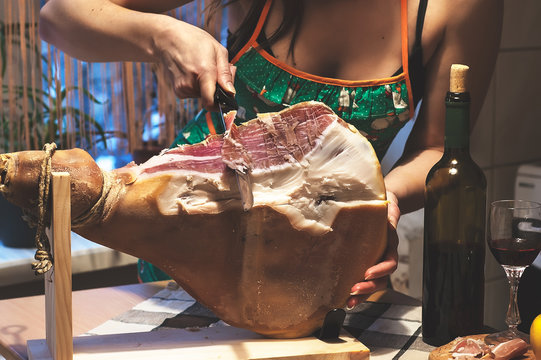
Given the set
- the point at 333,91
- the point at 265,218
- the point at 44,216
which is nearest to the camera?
the point at 44,216

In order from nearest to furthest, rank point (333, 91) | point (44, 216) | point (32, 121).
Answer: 1. point (44, 216)
2. point (333, 91)
3. point (32, 121)

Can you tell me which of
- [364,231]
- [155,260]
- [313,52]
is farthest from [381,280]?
[313,52]

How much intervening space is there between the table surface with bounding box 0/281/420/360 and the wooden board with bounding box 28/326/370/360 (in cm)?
14

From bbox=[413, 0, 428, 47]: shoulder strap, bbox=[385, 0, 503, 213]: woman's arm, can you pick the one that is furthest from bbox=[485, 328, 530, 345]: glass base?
bbox=[413, 0, 428, 47]: shoulder strap

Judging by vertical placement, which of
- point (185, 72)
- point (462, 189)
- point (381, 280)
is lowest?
point (381, 280)

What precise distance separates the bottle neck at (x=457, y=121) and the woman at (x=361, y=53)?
24cm

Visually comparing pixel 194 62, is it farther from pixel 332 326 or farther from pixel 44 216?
pixel 332 326

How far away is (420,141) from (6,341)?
2.77 ft

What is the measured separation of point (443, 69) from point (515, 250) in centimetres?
44

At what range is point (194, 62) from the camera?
106 centimetres

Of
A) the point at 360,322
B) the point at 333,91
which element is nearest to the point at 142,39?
the point at 333,91

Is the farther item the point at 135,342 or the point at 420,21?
the point at 420,21

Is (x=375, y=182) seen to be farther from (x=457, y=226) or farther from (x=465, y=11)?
(x=465, y=11)

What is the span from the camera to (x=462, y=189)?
3.56ft
